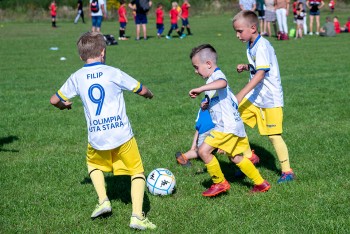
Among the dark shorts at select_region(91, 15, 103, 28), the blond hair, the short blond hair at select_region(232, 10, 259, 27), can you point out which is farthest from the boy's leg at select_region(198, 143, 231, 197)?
the dark shorts at select_region(91, 15, 103, 28)

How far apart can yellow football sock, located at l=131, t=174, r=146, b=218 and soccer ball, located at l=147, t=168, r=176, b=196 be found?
0.73 meters

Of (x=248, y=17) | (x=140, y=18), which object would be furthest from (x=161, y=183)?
(x=140, y=18)

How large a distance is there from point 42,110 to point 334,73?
24.6 ft

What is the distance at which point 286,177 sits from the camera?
6.23m

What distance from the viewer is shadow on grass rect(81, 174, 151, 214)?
5777 millimetres

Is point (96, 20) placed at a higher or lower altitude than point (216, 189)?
higher

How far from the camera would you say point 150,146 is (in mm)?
8000

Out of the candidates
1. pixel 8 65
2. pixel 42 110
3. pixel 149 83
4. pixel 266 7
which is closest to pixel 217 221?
pixel 42 110

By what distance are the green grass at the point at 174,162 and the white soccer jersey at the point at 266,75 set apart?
3.01 ft

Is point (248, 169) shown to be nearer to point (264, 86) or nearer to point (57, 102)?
point (264, 86)

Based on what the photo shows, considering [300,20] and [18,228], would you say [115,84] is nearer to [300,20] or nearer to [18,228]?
[18,228]

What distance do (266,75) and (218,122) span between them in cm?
97

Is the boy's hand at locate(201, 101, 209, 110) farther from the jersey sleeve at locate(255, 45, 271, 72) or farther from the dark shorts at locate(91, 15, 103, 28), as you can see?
the dark shorts at locate(91, 15, 103, 28)

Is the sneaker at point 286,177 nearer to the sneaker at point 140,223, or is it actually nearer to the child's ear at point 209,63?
the child's ear at point 209,63
